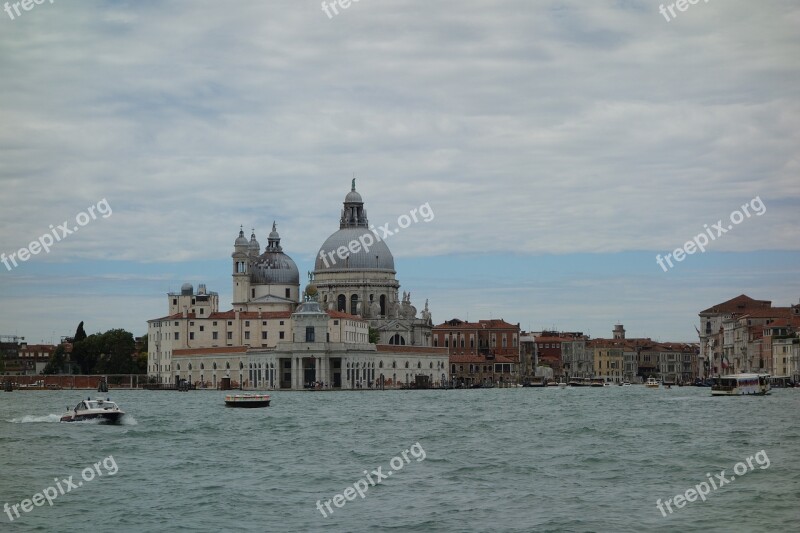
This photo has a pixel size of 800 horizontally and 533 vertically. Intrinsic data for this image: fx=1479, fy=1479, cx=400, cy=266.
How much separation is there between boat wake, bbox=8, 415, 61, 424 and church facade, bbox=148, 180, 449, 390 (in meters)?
51.5

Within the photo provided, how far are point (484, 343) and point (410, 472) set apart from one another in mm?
114708

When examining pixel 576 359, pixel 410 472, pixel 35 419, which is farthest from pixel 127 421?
pixel 576 359

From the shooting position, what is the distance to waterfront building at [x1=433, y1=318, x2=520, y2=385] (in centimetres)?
13850

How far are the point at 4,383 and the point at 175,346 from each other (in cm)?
1311

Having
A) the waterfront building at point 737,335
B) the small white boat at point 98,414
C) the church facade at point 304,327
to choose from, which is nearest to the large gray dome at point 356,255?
the church facade at point 304,327

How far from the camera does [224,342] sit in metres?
115

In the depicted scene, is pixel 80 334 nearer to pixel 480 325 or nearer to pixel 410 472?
pixel 480 325

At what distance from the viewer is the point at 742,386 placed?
271ft

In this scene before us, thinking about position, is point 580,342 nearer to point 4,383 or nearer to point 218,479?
point 4,383

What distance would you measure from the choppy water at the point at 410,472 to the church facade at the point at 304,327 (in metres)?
52.0

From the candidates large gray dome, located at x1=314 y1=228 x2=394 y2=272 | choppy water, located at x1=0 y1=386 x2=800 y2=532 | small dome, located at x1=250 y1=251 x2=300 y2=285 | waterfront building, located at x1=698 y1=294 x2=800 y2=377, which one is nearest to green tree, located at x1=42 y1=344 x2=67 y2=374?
small dome, located at x1=250 y1=251 x2=300 y2=285

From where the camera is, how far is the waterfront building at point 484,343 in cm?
13850

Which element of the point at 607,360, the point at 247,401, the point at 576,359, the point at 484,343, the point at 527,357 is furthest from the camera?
the point at 607,360

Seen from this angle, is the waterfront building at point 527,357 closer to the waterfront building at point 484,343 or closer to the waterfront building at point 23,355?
the waterfront building at point 484,343
